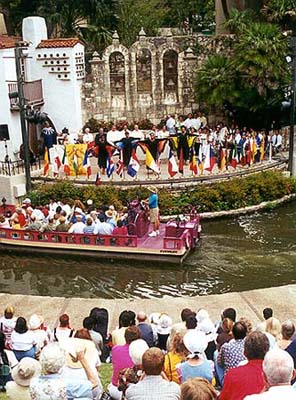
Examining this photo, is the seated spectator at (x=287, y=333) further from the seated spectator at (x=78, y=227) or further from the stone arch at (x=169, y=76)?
the stone arch at (x=169, y=76)

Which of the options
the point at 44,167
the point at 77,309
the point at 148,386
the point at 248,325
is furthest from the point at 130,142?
the point at 148,386

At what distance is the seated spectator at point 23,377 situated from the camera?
20.4 ft

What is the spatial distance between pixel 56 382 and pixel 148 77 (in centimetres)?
2210

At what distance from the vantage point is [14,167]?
22.5 meters

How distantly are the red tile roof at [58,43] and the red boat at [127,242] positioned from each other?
356 inches

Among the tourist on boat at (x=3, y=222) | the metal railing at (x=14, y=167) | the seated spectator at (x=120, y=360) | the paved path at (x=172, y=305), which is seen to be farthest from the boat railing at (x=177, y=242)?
the seated spectator at (x=120, y=360)

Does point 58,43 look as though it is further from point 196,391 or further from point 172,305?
point 196,391

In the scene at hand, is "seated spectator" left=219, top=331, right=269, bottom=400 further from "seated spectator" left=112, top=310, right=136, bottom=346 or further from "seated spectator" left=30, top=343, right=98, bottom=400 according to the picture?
"seated spectator" left=112, top=310, right=136, bottom=346

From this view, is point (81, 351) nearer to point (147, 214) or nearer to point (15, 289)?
point (15, 289)

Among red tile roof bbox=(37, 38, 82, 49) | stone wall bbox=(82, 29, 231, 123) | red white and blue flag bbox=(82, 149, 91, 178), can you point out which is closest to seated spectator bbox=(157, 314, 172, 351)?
red white and blue flag bbox=(82, 149, 91, 178)

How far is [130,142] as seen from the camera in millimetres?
20828

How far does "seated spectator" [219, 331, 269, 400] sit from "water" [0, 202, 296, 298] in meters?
9.14

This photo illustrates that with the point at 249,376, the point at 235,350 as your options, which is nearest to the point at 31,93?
the point at 235,350

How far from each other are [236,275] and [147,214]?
3115 mm
